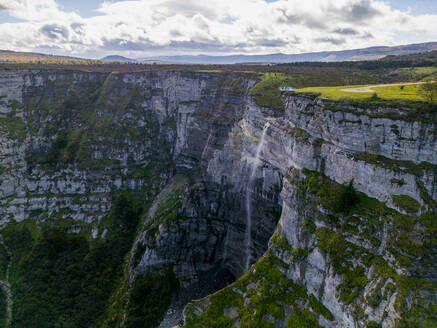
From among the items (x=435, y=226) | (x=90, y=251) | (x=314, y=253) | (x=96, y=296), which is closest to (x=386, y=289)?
(x=435, y=226)

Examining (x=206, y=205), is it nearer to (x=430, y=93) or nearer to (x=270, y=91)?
(x=270, y=91)

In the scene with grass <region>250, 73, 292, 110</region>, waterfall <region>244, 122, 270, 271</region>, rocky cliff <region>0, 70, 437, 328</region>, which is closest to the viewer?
rocky cliff <region>0, 70, 437, 328</region>

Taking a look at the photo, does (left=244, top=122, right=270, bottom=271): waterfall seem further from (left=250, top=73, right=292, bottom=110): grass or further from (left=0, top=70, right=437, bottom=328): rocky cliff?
(left=250, top=73, right=292, bottom=110): grass

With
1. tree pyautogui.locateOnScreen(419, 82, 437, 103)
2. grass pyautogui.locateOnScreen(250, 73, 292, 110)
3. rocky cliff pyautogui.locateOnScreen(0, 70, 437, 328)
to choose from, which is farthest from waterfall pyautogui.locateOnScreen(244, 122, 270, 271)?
tree pyautogui.locateOnScreen(419, 82, 437, 103)

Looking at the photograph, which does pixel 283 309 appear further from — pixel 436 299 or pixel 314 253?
pixel 436 299

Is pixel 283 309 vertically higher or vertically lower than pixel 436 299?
lower

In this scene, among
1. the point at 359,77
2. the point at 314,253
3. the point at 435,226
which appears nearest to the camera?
the point at 435,226

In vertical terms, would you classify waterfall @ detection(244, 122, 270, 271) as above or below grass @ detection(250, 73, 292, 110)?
below

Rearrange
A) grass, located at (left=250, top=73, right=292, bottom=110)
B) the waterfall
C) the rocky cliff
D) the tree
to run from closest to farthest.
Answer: the rocky cliff
the tree
the waterfall
grass, located at (left=250, top=73, right=292, bottom=110)

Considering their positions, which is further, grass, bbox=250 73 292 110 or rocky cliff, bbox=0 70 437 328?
grass, bbox=250 73 292 110

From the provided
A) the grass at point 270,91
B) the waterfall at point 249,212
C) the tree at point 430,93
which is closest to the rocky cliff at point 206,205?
the waterfall at point 249,212
